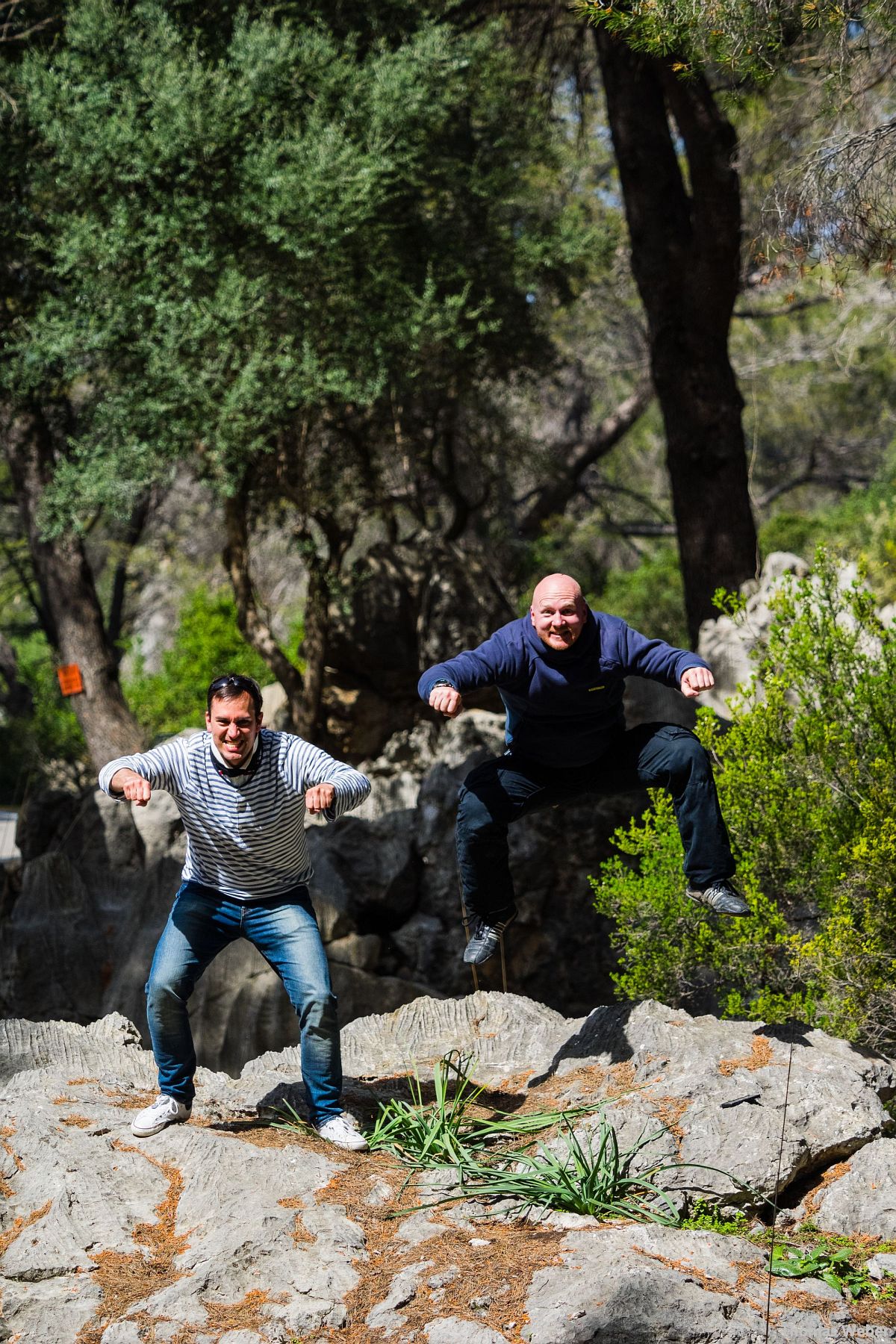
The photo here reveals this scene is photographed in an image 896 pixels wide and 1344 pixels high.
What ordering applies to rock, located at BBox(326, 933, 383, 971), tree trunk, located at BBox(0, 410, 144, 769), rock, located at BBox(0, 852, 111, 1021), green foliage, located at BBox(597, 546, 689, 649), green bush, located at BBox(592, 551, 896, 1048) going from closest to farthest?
green bush, located at BBox(592, 551, 896, 1048)
rock, located at BBox(326, 933, 383, 971)
rock, located at BBox(0, 852, 111, 1021)
tree trunk, located at BBox(0, 410, 144, 769)
green foliage, located at BBox(597, 546, 689, 649)

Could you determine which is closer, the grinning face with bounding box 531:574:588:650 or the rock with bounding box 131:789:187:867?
the grinning face with bounding box 531:574:588:650

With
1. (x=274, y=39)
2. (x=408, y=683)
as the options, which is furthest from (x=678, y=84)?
(x=408, y=683)

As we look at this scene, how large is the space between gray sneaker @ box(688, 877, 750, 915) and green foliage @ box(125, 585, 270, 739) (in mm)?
12005

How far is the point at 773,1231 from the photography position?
4051 millimetres

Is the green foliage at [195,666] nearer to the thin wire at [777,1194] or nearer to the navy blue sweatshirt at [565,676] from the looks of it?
the navy blue sweatshirt at [565,676]

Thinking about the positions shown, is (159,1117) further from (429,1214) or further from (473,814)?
(473,814)

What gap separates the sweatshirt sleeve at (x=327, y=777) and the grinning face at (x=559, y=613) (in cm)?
88

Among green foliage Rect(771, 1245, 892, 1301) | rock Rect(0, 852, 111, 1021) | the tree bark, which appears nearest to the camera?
green foliage Rect(771, 1245, 892, 1301)

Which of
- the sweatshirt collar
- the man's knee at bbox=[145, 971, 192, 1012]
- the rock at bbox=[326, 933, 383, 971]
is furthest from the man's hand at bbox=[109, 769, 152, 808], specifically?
the rock at bbox=[326, 933, 383, 971]

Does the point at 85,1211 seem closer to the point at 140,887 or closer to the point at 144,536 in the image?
the point at 140,887

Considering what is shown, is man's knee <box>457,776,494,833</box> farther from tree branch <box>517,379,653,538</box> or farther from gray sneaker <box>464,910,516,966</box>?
tree branch <box>517,379,653,538</box>

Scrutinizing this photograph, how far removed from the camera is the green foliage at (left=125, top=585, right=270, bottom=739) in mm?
16625

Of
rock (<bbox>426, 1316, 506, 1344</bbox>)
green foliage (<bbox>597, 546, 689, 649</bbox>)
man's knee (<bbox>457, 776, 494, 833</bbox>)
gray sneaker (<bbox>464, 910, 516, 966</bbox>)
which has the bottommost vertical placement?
rock (<bbox>426, 1316, 506, 1344</bbox>)

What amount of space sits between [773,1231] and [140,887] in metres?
6.74
